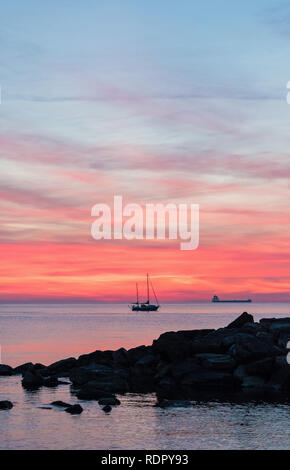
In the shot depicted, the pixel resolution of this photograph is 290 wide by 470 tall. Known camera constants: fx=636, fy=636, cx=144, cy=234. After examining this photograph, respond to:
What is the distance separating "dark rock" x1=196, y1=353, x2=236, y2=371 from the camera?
57188 millimetres

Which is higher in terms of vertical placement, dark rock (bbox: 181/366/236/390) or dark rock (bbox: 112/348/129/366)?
dark rock (bbox: 112/348/129/366)

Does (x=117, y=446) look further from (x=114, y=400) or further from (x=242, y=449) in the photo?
(x=114, y=400)

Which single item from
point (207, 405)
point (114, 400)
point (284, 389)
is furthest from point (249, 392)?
point (114, 400)

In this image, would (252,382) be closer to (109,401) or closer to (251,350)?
(251,350)

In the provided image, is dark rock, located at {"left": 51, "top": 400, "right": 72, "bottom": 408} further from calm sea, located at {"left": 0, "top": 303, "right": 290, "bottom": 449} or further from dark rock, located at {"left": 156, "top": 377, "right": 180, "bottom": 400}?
dark rock, located at {"left": 156, "top": 377, "right": 180, "bottom": 400}

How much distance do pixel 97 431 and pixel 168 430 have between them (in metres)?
4.14

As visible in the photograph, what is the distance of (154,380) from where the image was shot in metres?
58.4

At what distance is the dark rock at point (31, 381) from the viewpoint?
5545 cm

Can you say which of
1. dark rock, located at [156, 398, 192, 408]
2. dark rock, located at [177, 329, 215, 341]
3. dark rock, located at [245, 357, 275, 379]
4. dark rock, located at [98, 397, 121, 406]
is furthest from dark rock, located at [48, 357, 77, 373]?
dark rock, located at [156, 398, 192, 408]

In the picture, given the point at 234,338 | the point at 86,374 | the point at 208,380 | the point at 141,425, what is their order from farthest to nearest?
1. the point at 234,338
2. the point at 86,374
3. the point at 208,380
4. the point at 141,425

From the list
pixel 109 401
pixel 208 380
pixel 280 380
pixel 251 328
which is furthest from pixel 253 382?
pixel 109 401

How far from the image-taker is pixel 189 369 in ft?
188

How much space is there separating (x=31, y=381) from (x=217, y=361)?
1672 centimetres


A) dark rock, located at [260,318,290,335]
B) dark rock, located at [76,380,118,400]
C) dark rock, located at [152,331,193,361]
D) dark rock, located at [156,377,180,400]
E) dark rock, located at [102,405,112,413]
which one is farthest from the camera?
dark rock, located at [260,318,290,335]
